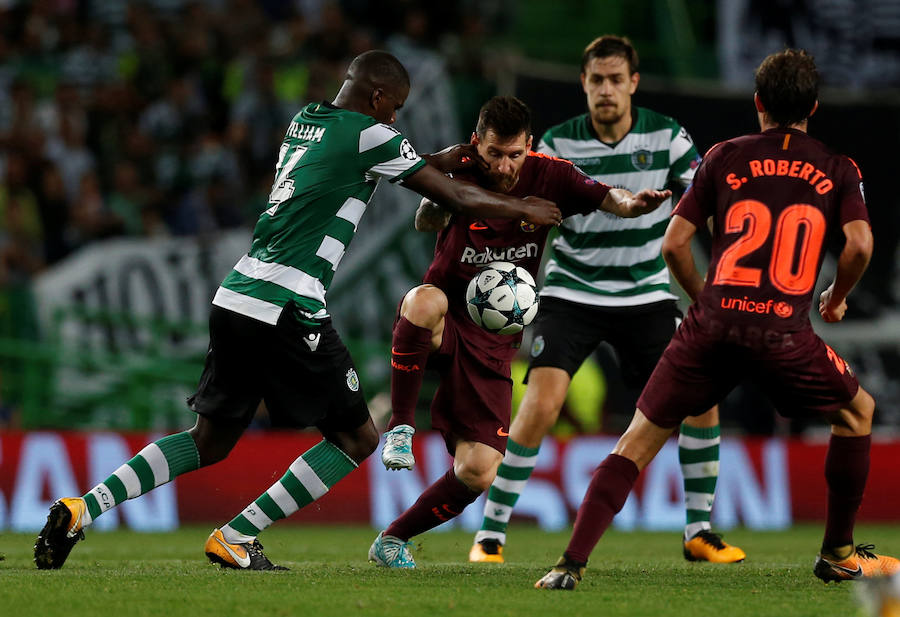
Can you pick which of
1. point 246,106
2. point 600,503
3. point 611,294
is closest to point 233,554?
point 600,503

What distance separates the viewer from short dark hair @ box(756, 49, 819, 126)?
16.7 ft

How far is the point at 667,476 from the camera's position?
10.7 m

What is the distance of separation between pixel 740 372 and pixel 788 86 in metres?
1.13

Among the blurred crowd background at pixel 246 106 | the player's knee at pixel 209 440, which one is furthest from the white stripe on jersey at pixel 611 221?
the blurred crowd background at pixel 246 106

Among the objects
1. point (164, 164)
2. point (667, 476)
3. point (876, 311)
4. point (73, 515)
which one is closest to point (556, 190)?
point (73, 515)

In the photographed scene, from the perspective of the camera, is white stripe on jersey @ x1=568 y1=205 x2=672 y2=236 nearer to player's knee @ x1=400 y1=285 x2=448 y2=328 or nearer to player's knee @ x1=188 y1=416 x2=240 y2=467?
player's knee @ x1=400 y1=285 x2=448 y2=328

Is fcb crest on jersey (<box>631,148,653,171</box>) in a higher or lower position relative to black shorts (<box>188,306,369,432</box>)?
higher

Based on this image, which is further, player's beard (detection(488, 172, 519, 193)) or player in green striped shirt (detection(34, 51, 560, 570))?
player's beard (detection(488, 172, 519, 193))

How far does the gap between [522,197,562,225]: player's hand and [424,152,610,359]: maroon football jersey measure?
1.75ft

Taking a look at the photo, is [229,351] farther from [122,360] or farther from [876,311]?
[876,311]

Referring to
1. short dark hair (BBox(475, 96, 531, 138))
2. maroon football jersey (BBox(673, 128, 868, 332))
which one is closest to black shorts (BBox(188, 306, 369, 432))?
short dark hair (BBox(475, 96, 531, 138))

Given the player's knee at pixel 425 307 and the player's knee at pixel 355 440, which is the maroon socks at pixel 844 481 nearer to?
the player's knee at pixel 425 307

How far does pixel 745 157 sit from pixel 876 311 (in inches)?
286

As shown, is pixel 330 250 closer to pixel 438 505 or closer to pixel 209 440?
pixel 209 440
